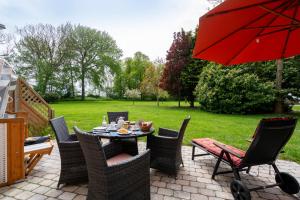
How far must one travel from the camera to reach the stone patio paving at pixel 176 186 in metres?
2.56

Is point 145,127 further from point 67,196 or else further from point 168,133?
point 67,196

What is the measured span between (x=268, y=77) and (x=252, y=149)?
12.2 m

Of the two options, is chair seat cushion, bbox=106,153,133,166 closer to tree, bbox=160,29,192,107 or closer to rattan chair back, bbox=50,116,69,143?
rattan chair back, bbox=50,116,69,143

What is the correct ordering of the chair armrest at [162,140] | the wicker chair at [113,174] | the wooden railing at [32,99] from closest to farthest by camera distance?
the wicker chair at [113,174] < the chair armrest at [162,140] < the wooden railing at [32,99]

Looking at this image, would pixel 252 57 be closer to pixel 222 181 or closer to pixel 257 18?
pixel 257 18

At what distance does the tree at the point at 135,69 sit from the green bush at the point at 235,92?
75.0 feet

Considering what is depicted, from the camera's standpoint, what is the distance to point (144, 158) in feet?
6.84

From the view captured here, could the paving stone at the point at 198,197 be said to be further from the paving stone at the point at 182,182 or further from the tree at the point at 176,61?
the tree at the point at 176,61

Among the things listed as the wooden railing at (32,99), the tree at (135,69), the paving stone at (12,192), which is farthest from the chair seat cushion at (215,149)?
the tree at (135,69)

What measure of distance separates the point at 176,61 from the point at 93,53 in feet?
54.4

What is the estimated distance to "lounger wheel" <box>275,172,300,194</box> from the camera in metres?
2.62

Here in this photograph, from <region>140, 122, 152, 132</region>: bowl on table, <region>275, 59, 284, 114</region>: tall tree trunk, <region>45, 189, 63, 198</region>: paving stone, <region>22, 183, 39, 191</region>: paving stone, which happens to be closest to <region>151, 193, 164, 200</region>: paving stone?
<region>140, 122, 152, 132</region>: bowl on table

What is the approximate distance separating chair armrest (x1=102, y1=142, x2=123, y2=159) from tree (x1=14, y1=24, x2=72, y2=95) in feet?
79.4

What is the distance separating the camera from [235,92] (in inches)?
459
